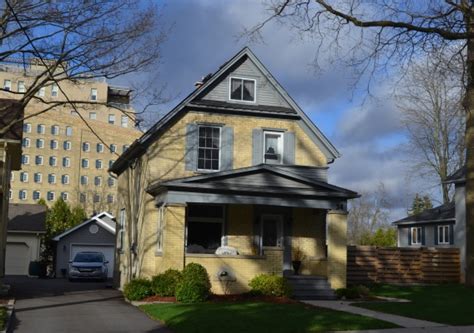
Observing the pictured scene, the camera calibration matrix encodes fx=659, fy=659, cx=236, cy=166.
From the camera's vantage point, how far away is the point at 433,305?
64.4 ft

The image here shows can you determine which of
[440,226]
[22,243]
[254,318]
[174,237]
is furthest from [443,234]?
[22,243]

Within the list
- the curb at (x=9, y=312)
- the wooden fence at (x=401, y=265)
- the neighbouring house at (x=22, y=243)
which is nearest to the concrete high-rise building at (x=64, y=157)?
the neighbouring house at (x=22, y=243)

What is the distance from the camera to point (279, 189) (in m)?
22.9

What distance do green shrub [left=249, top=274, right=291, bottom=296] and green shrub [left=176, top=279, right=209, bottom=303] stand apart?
7.12ft

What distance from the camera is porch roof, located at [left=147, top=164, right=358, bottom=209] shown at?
21969 millimetres

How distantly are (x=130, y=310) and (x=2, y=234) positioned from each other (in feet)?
23.2

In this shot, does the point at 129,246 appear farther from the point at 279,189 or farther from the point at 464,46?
the point at 464,46

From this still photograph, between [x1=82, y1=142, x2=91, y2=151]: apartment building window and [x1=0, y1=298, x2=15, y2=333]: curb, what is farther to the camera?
[x1=82, y1=142, x2=91, y2=151]: apartment building window

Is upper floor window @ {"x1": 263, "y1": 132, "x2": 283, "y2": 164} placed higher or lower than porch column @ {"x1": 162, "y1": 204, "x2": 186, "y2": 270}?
higher

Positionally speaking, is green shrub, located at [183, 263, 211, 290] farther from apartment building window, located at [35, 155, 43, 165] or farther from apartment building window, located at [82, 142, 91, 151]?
apartment building window, located at [82, 142, 91, 151]

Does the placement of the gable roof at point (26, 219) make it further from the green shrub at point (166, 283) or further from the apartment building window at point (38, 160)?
the apartment building window at point (38, 160)

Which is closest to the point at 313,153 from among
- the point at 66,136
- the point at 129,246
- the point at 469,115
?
the point at 469,115

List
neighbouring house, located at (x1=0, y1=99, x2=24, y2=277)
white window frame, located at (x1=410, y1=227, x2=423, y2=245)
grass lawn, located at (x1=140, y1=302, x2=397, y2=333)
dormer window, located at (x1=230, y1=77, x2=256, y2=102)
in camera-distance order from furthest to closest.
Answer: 1. white window frame, located at (x1=410, y1=227, x2=423, y2=245)
2. dormer window, located at (x1=230, y1=77, x2=256, y2=102)
3. neighbouring house, located at (x1=0, y1=99, x2=24, y2=277)
4. grass lawn, located at (x1=140, y1=302, x2=397, y2=333)

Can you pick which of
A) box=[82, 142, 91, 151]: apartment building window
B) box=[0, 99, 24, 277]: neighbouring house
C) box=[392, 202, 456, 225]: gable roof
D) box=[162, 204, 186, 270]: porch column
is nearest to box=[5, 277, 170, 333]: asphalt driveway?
box=[162, 204, 186, 270]: porch column
